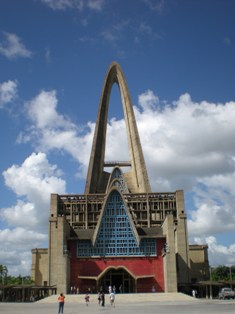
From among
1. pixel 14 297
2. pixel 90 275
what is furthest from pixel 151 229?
pixel 14 297

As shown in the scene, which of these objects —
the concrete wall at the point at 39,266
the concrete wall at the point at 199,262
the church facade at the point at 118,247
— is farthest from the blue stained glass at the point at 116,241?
the concrete wall at the point at 199,262

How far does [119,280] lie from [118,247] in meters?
4.84

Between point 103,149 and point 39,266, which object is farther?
point 103,149

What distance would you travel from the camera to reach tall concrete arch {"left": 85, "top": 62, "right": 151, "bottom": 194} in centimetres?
8575

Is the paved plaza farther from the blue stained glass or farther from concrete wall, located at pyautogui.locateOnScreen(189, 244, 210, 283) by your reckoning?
concrete wall, located at pyautogui.locateOnScreen(189, 244, 210, 283)

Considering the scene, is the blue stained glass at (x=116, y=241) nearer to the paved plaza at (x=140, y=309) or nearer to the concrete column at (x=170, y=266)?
the concrete column at (x=170, y=266)

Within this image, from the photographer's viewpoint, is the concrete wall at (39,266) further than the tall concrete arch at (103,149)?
No

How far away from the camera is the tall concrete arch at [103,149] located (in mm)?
85750

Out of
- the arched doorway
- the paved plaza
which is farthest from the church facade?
the paved plaza

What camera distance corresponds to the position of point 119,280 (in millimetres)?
60500

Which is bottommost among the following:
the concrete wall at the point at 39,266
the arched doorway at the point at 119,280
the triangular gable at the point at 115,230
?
the arched doorway at the point at 119,280

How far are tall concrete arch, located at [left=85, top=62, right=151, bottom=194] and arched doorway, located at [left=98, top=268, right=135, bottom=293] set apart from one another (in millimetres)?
22775

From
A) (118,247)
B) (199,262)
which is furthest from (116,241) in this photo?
(199,262)

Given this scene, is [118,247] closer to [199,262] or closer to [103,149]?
[199,262]
